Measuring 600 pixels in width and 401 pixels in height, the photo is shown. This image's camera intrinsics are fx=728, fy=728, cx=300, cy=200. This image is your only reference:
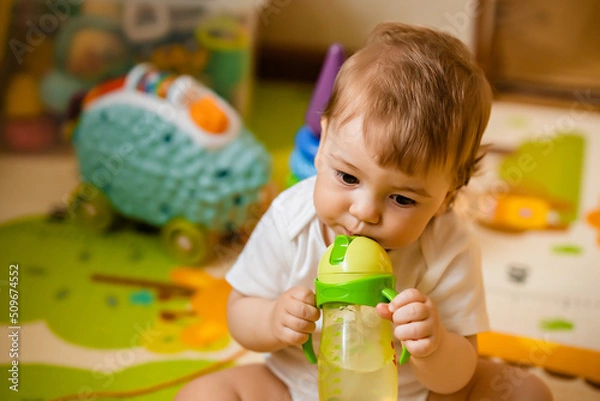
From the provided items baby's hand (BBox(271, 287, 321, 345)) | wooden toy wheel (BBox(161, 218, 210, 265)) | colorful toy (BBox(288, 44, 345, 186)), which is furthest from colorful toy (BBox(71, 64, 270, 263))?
baby's hand (BBox(271, 287, 321, 345))

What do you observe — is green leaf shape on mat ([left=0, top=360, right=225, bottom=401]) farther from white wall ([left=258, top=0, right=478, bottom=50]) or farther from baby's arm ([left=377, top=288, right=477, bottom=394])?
white wall ([left=258, top=0, right=478, bottom=50])

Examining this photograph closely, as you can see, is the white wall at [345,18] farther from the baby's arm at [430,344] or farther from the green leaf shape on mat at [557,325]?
the baby's arm at [430,344]

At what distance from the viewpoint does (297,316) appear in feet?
2.26

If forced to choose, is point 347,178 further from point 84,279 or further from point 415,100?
point 84,279

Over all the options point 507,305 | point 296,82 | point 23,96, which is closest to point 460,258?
point 507,305

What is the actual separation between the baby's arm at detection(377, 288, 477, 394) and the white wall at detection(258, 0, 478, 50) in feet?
3.93

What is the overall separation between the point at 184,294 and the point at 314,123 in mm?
354

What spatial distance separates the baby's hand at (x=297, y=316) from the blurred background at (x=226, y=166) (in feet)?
1.19

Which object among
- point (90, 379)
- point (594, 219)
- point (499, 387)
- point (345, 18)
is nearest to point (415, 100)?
point (499, 387)

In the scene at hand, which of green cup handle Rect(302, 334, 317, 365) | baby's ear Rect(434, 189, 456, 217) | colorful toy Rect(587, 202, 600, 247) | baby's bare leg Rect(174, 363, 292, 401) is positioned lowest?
colorful toy Rect(587, 202, 600, 247)

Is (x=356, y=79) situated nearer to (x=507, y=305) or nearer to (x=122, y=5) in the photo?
(x=507, y=305)

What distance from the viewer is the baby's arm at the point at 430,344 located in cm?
65

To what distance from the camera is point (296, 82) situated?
206cm

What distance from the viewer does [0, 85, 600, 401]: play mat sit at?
1.02m
